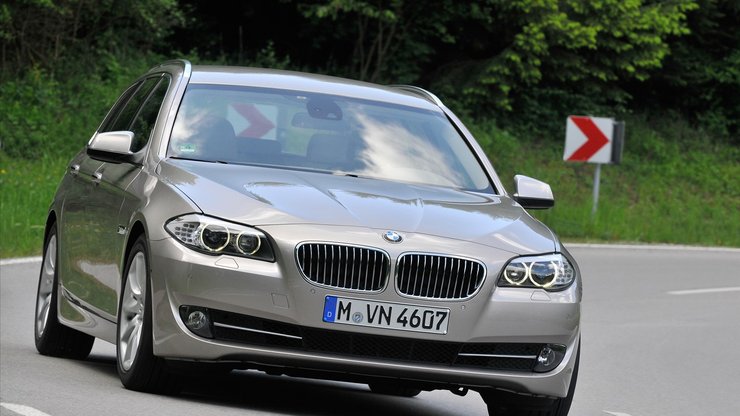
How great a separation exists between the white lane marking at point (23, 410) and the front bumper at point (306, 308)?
57 cm

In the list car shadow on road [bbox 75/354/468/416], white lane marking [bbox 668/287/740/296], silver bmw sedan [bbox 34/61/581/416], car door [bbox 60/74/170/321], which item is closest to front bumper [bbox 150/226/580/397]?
silver bmw sedan [bbox 34/61/581/416]

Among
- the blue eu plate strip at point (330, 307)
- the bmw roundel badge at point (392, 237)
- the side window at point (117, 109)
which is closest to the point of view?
the blue eu plate strip at point (330, 307)

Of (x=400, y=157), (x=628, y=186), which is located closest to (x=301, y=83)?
(x=400, y=157)

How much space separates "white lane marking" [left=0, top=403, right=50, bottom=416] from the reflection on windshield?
2036 millimetres

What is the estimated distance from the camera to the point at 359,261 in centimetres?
711

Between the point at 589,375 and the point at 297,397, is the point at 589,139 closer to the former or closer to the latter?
the point at 589,375

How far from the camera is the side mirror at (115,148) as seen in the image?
828 centimetres

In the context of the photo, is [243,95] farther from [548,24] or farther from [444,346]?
[548,24]

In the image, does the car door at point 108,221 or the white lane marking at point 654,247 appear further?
the white lane marking at point 654,247

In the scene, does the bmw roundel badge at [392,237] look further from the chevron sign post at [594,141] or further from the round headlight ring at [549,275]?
the chevron sign post at [594,141]

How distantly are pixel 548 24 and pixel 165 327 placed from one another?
82.6 ft

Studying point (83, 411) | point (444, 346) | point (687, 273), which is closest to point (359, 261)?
point (444, 346)

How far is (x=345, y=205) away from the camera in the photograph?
7.44 meters

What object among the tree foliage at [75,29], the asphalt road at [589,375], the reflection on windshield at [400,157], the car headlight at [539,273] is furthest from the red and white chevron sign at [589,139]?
the car headlight at [539,273]
